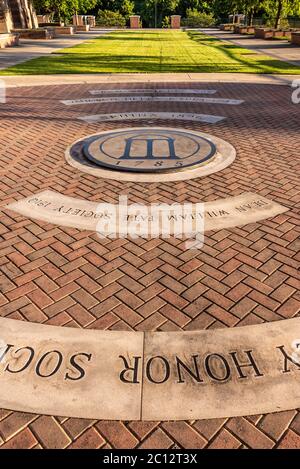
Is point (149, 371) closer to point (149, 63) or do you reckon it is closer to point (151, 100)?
point (151, 100)

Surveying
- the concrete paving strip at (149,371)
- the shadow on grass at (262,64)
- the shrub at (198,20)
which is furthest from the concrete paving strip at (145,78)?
the shrub at (198,20)

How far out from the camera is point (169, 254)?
16.0 feet

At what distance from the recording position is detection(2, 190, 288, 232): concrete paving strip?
18.2 feet

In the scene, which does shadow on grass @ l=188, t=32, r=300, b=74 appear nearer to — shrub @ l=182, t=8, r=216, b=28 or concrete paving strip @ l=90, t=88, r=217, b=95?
concrete paving strip @ l=90, t=88, r=217, b=95

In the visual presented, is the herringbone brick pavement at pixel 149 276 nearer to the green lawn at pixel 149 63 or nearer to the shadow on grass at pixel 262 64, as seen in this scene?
the green lawn at pixel 149 63

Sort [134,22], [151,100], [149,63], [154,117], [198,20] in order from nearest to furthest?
[154,117], [151,100], [149,63], [134,22], [198,20]

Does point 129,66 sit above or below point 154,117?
above

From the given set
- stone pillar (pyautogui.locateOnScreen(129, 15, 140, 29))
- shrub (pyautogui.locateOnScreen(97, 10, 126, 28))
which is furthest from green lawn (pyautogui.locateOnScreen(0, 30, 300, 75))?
shrub (pyautogui.locateOnScreen(97, 10, 126, 28))

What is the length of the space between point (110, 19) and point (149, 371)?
A: 8064 cm

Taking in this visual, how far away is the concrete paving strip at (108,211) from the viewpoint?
18.2 feet

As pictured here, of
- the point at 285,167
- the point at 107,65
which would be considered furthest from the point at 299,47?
the point at 285,167

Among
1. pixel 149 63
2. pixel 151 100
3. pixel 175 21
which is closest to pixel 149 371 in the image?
pixel 151 100

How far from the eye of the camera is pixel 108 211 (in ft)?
19.1

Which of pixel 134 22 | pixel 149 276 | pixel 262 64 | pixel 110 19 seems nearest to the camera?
pixel 149 276
